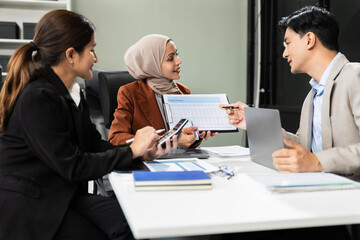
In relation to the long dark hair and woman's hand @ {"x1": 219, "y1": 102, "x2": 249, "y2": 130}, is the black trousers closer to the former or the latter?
the long dark hair

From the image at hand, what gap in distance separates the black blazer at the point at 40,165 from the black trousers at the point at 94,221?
4cm

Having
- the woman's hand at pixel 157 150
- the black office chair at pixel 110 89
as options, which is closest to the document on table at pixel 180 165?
the woman's hand at pixel 157 150

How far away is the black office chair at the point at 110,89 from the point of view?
2.34 metres

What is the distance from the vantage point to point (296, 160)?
1.11 metres

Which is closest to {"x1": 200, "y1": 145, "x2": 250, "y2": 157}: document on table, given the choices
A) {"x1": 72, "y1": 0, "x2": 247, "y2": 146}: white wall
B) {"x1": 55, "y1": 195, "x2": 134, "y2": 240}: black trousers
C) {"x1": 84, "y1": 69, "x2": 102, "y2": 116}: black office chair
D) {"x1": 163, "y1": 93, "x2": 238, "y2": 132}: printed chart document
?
{"x1": 163, "y1": 93, "x2": 238, "y2": 132}: printed chart document

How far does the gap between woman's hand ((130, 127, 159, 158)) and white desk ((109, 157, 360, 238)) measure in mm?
257

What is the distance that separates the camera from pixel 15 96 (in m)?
1.20

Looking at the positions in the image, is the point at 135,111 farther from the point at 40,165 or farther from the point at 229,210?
the point at 229,210

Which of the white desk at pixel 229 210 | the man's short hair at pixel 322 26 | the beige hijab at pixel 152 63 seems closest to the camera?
the white desk at pixel 229 210

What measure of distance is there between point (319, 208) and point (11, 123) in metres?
0.94

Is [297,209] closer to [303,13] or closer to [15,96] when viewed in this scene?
[15,96]

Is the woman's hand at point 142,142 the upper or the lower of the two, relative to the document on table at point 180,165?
upper

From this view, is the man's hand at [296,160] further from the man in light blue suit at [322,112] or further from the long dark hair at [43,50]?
the long dark hair at [43,50]

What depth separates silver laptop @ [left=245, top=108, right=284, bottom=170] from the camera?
1.19 metres
